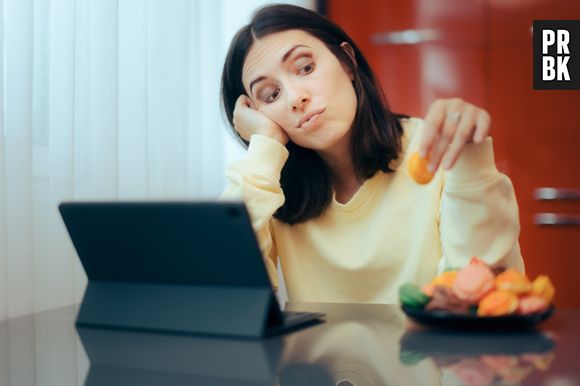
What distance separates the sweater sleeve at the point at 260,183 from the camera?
1180mm

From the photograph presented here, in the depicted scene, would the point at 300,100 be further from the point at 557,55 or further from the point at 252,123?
the point at 557,55

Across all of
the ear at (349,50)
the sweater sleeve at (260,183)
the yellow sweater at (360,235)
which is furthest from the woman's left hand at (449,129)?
the ear at (349,50)

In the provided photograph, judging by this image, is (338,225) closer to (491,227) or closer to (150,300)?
(491,227)

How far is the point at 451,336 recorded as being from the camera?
0.70 metres

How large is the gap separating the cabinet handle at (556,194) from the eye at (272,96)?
165cm

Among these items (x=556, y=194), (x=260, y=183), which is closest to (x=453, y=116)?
(x=260, y=183)

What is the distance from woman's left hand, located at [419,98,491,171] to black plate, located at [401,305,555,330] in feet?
0.56

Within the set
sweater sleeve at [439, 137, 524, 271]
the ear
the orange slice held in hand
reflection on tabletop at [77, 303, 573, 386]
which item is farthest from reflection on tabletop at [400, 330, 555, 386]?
the ear

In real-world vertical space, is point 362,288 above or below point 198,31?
below

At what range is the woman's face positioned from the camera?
1.28 metres

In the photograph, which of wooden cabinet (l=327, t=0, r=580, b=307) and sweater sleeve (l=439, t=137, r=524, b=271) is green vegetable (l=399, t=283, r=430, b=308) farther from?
wooden cabinet (l=327, t=0, r=580, b=307)

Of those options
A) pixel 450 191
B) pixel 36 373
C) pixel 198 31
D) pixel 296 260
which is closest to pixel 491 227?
pixel 450 191

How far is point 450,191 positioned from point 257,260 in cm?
40

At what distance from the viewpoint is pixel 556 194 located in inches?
104
